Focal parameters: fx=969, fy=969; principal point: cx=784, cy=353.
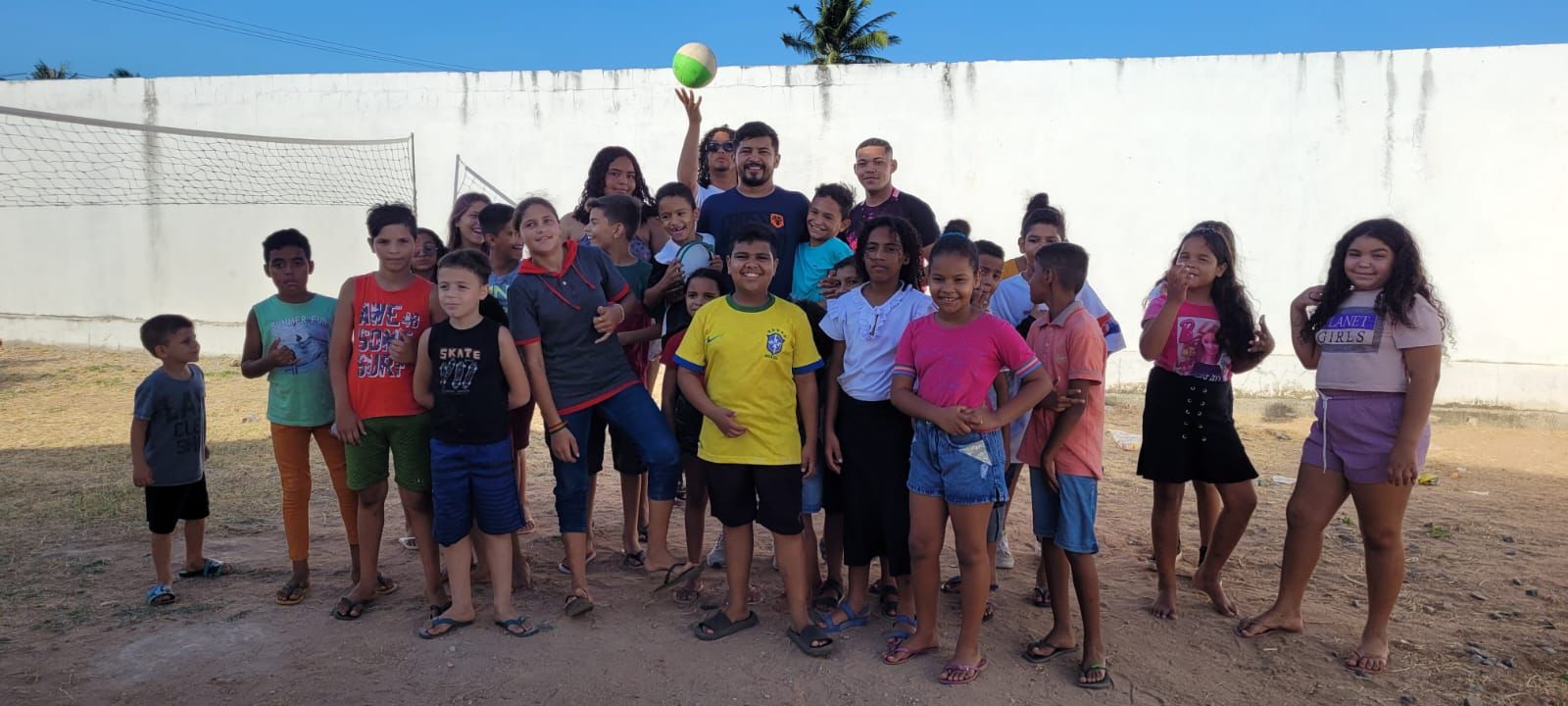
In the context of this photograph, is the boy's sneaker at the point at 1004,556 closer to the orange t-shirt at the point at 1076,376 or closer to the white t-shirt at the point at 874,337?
the orange t-shirt at the point at 1076,376

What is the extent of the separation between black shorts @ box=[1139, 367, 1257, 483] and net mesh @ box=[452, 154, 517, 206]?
8598mm

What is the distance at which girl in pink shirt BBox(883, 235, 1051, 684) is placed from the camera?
9.94 ft

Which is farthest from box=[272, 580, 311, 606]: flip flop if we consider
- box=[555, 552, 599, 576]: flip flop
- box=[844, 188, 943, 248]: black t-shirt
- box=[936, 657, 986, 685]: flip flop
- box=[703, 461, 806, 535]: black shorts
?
box=[844, 188, 943, 248]: black t-shirt

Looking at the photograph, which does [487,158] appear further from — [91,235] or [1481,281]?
[1481,281]

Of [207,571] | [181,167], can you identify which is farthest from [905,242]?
[181,167]

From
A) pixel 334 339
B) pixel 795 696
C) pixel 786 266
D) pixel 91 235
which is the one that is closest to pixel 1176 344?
pixel 786 266

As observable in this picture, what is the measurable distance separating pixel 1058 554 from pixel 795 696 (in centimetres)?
100

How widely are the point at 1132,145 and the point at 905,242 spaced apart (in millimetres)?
6551

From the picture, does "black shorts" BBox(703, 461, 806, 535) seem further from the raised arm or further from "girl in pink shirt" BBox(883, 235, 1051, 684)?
the raised arm

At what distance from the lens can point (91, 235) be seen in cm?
1206

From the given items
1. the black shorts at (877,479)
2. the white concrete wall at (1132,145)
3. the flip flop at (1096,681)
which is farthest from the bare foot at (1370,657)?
the white concrete wall at (1132,145)

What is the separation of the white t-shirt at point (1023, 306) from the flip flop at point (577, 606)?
191 centimetres

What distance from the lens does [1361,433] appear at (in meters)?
3.14

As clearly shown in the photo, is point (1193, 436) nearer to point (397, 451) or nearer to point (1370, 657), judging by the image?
point (1370, 657)
